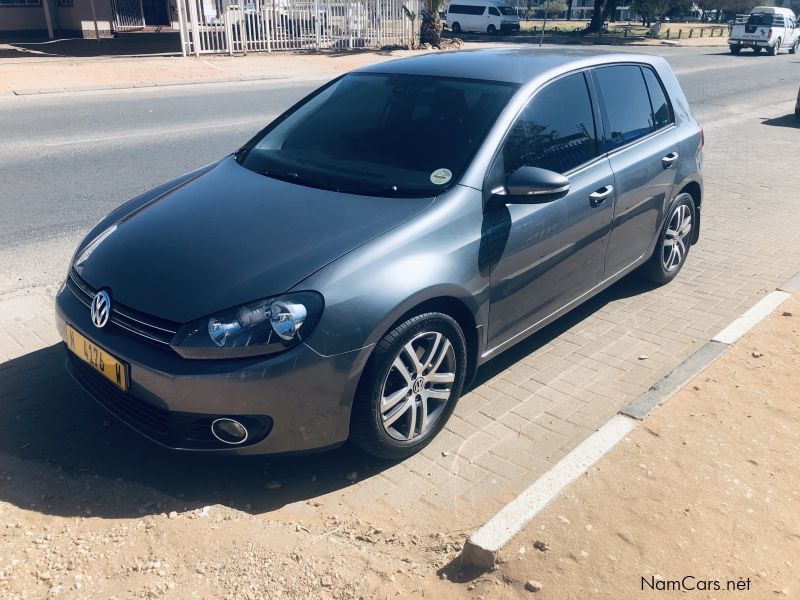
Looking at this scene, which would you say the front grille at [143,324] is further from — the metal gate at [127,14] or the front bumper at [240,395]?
the metal gate at [127,14]

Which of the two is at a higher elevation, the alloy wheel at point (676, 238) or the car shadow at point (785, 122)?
the alloy wheel at point (676, 238)

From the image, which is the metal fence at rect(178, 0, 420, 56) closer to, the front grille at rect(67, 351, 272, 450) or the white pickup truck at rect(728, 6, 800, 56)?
the white pickup truck at rect(728, 6, 800, 56)

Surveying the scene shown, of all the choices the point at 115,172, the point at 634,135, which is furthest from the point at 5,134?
the point at 634,135

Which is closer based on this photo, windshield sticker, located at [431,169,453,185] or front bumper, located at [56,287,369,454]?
front bumper, located at [56,287,369,454]

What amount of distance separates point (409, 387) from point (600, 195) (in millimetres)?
1869

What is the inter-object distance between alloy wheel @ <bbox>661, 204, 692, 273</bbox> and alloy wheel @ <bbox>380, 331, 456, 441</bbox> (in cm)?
281

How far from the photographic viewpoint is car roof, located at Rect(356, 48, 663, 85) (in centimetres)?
430

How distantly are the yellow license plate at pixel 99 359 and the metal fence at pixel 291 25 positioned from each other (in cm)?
2077

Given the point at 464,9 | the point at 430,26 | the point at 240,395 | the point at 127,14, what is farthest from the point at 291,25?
the point at 240,395

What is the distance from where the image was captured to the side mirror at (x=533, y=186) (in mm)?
3691

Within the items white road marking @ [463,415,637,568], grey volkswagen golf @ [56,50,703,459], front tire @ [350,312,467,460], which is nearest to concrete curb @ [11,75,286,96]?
grey volkswagen golf @ [56,50,703,459]

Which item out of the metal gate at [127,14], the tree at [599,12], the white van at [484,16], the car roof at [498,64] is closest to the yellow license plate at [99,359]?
the car roof at [498,64]

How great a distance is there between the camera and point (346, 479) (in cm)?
351

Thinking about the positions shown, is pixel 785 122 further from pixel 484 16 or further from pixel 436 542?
pixel 484 16
